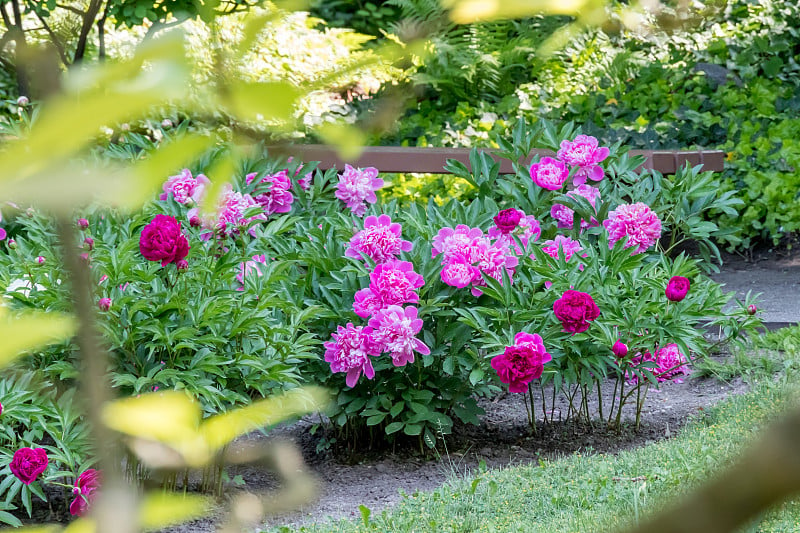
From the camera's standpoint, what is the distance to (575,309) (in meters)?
3.26

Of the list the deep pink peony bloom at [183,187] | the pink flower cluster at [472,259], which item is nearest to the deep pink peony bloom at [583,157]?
the pink flower cluster at [472,259]

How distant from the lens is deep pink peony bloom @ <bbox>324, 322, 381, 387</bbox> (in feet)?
11.1

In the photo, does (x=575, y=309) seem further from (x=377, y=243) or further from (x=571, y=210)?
(x=571, y=210)

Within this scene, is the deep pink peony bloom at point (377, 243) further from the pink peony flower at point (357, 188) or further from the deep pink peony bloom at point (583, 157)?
the deep pink peony bloom at point (583, 157)

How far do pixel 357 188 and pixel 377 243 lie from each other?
0.84 meters

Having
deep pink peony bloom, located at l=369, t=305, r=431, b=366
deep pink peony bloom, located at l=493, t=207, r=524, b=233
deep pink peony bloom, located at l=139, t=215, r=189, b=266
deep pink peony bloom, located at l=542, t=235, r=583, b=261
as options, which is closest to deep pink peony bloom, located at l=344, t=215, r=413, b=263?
deep pink peony bloom, located at l=369, t=305, r=431, b=366

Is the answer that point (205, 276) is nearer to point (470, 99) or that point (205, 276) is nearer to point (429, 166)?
point (429, 166)

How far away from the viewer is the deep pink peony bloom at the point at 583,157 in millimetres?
4250

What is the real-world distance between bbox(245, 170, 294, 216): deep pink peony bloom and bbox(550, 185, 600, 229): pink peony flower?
1.25 meters

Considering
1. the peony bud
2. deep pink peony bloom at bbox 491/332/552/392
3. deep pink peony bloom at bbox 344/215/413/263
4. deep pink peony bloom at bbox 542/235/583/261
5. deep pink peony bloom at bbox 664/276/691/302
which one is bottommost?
the peony bud

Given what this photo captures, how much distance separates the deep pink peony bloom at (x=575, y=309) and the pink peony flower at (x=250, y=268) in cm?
113

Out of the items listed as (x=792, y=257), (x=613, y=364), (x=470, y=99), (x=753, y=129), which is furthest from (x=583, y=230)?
(x=470, y=99)

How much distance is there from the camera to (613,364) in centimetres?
358

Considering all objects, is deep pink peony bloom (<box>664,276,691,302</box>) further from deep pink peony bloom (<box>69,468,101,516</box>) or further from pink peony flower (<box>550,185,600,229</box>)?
deep pink peony bloom (<box>69,468,101,516</box>)
